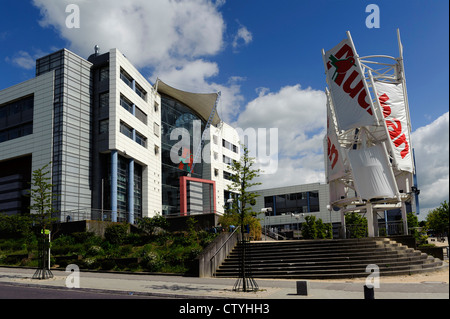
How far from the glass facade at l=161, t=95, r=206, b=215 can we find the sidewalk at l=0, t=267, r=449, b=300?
39.1m

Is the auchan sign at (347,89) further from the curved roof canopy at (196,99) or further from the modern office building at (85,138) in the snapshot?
the curved roof canopy at (196,99)

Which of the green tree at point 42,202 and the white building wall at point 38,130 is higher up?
the white building wall at point 38,130

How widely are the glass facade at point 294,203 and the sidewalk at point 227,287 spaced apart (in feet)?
205

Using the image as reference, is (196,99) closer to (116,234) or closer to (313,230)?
(313,230)

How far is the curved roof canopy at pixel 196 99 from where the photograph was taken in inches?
2399

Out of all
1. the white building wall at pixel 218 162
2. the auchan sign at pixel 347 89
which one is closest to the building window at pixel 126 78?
the white building wall at pixel 218 162

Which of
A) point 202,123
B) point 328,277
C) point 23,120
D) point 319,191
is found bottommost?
point 328,277

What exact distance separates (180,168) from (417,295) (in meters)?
51.1

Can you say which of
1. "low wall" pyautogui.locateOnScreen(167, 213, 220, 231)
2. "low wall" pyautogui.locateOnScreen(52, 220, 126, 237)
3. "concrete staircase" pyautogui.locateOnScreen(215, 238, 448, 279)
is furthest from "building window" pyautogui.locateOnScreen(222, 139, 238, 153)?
"concrete staircase" pyautogui.locateOnScreen(215, 238, 448, 279)

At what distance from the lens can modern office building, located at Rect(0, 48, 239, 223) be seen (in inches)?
1730

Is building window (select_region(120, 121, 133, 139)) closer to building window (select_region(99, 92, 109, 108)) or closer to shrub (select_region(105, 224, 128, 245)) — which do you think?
building window (select_region(99, 92, 109, 108))
